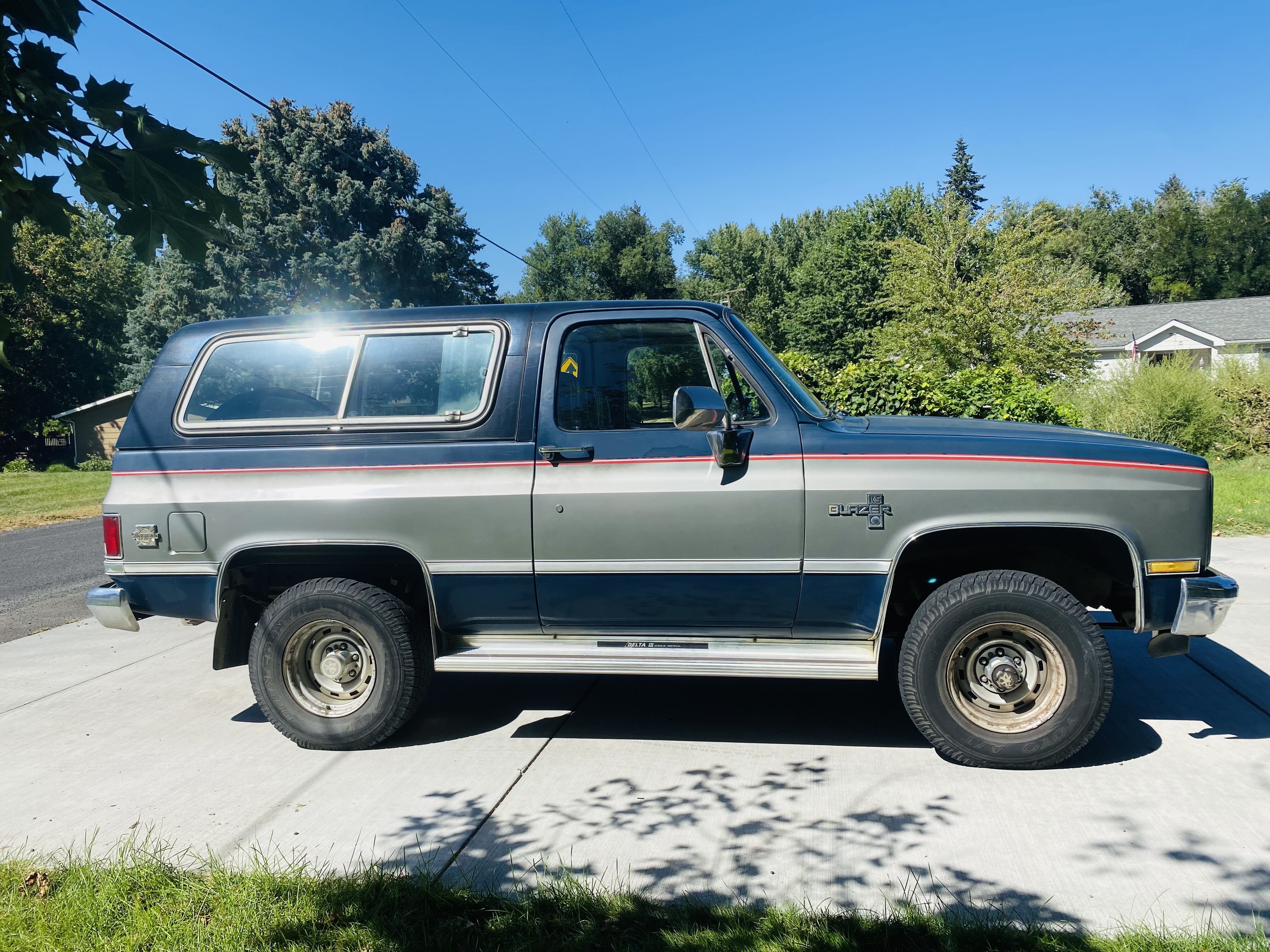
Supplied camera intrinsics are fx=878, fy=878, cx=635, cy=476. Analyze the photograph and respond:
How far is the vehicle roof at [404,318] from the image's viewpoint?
4.59 m

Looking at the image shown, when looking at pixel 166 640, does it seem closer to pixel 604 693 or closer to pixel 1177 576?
pixel 604 693

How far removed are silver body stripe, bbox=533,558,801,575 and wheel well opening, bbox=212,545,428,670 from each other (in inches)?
29.0

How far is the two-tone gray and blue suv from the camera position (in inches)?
160

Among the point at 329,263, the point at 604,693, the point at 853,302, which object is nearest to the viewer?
the point at 604,693

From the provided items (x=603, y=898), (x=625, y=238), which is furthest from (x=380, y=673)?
(x=625, y=238)

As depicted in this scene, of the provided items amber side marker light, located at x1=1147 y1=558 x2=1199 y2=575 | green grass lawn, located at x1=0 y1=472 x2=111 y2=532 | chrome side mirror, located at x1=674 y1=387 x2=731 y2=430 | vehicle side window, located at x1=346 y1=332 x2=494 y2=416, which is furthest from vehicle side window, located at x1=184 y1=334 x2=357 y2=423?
green grass lawn, located at x1=0 y1=472 x2=111 y2=532

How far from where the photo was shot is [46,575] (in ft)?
35.0

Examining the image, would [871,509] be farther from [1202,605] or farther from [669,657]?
[1202,605]

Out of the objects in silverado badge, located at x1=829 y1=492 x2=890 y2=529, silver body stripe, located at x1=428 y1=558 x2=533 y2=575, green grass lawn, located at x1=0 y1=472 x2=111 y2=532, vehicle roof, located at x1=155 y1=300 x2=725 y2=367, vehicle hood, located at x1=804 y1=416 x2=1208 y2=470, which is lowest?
green grass lawn, located at x1=0 y1=472 x2=111 y2=532

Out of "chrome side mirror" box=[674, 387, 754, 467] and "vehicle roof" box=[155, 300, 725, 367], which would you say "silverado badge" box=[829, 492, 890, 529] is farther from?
"vehicle roof" box=[155, 300, 725, 367]

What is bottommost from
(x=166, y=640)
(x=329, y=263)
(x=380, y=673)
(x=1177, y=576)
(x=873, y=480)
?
(x=166, y=640)

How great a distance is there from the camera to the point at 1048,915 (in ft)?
9.73

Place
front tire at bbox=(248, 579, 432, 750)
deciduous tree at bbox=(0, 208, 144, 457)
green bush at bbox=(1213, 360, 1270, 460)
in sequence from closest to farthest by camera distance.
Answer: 1. front tire at bbox=(248, 579, 432, 750)
2. green bush at bbox=(1213, 360, 1270, 460)
3. deciduous tree at bbox=(0, 208, 144, 457)

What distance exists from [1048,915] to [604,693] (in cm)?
298
